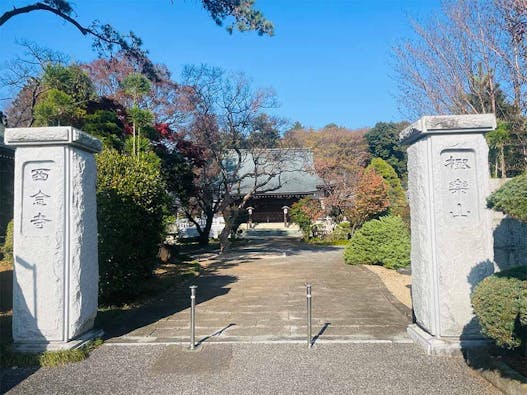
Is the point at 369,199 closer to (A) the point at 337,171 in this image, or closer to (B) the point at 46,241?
(A) the point at 337,171

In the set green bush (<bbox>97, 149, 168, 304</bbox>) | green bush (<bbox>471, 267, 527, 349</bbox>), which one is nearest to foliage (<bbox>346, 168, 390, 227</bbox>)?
green bush (<bbox>97, 149, 168, 304</bbox>)

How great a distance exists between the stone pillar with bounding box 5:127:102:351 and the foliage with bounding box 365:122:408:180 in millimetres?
43607

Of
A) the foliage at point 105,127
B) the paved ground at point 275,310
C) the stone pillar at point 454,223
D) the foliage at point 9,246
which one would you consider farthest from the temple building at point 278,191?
the stone pillar at point 454,223

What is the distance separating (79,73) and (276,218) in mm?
22063

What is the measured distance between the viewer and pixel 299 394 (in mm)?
4074

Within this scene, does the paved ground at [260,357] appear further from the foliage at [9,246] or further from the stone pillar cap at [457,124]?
the foliage at [9,246]

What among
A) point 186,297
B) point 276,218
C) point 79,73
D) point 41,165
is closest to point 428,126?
point 41,165

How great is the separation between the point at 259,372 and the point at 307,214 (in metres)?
20.1

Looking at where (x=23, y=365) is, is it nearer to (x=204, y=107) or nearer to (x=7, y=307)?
(x=7, y=307)

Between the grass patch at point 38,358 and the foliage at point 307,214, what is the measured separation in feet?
66.0

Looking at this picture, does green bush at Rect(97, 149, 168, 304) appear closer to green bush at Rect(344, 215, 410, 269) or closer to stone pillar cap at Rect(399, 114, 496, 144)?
stone pillar cap at Rect(399, 114, 496, 144)

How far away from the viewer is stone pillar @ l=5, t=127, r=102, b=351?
16.8 feet

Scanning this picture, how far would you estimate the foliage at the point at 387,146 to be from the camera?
1791 inches

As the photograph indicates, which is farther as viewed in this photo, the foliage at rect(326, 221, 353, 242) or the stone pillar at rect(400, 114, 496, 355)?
the foliage at rect(326, 221, 353, 242)
